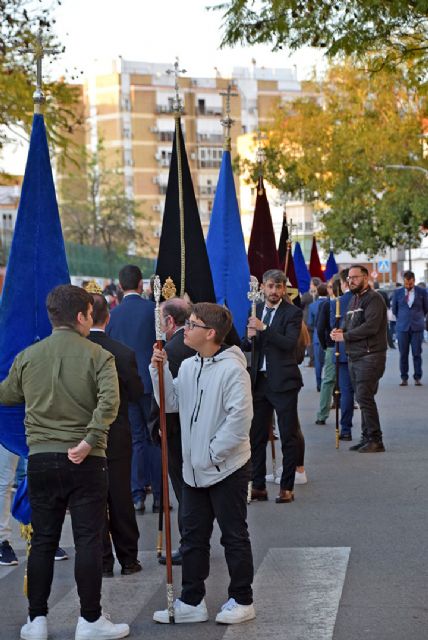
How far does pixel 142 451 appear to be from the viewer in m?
12.0

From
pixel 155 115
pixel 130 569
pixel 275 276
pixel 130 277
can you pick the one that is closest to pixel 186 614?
pixel 130 569

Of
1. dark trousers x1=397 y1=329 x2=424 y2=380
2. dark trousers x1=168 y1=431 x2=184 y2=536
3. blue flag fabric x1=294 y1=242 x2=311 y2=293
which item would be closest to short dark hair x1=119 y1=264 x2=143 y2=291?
dark trousers x1=168 y1=431 x2=184 y2=536

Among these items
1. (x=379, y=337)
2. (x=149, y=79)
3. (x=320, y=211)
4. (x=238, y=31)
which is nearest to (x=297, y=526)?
(x=379, y=337)

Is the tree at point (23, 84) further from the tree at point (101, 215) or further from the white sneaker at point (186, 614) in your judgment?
the tree at point (101, 215)

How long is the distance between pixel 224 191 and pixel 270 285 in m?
3.21

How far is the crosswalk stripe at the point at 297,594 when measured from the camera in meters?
7.36

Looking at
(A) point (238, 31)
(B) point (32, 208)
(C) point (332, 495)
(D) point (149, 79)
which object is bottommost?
(C) point (332, 495)

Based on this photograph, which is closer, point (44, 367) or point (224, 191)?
point (44, 367)

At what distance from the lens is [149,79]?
397 feet

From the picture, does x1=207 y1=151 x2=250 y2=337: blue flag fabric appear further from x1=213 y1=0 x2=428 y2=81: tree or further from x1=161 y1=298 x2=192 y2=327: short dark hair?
x1=161 y1=298 x2=192 y2=327: short dark hair

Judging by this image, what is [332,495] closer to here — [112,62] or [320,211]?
[320,211]

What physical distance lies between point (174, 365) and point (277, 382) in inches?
101

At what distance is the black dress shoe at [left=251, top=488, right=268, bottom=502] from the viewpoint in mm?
11945

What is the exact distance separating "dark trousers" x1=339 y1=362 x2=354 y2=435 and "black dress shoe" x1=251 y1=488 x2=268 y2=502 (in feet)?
15.0
